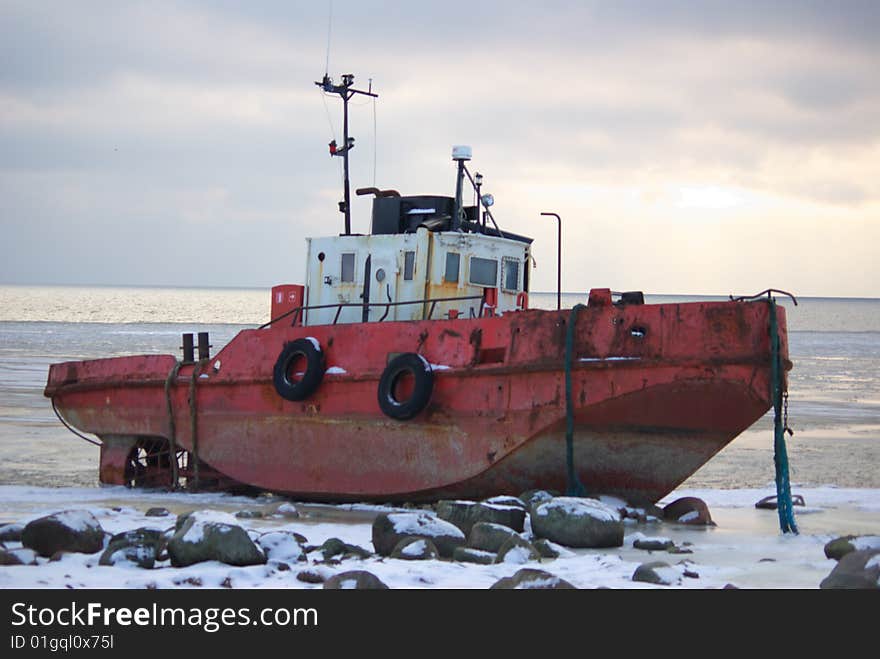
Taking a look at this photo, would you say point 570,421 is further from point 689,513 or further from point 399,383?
point 399,383

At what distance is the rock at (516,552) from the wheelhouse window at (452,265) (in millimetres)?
4189

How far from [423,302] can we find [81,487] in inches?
157

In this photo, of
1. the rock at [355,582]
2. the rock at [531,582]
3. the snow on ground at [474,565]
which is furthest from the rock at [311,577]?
the rock at [531,582]

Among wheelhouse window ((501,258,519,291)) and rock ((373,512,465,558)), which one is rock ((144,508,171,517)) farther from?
wheelhouse window ((501,258,519,291))

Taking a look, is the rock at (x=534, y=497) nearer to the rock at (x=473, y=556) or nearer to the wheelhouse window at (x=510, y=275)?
the rock at (x=473, y=556)

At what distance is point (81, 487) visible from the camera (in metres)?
11.3

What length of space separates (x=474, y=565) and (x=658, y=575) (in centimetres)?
105

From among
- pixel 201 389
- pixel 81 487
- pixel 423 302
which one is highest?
pixel 423 302

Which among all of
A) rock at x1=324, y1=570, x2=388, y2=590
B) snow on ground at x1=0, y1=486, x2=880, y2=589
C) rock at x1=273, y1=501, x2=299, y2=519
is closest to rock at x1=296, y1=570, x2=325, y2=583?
snow on ground at x1=0, y1=486, x2=880, y2=589

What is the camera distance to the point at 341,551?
6.95 metres

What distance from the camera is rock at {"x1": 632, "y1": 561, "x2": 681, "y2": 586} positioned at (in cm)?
600

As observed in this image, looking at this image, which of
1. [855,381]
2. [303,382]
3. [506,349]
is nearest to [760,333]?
[506,349]

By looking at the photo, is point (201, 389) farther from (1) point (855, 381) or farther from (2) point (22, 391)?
(1) point (855, 381)

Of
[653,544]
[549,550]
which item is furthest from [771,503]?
[549,550]
